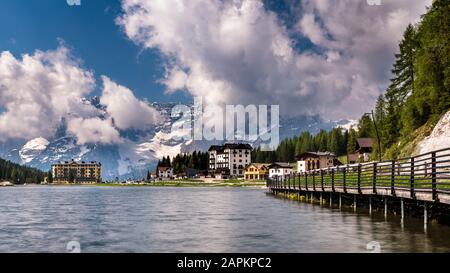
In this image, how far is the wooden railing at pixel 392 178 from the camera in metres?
20.9

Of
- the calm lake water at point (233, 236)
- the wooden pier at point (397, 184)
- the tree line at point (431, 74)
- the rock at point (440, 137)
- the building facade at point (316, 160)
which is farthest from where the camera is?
the building facade at point (316, 160)

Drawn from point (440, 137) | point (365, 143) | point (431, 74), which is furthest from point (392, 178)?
point (365, 143)

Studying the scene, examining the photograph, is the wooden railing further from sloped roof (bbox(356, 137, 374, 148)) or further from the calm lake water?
sloped roof (bbox(356, 137, 374, 148))

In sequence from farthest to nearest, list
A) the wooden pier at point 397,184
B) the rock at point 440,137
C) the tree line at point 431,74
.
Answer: the tree line at point 431,74 < the rock at point 440,137 < the wooden pier at point 397,184

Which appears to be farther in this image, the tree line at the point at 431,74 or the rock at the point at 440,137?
the tree line at the point at 431,74

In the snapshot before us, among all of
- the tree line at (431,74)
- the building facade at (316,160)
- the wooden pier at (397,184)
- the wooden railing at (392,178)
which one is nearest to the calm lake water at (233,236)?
the wooden pier at (397,184)

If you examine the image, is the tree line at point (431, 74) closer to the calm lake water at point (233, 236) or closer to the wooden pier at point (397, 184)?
the wooden pier at point (397, 184)

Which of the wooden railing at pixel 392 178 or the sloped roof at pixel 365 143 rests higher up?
the sloped roof at pixel 365 143

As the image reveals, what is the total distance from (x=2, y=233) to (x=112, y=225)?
212 inches

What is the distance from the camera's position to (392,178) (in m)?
26.3

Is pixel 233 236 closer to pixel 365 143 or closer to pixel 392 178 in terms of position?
pixel 392 178

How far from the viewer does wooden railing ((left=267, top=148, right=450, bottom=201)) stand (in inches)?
821
